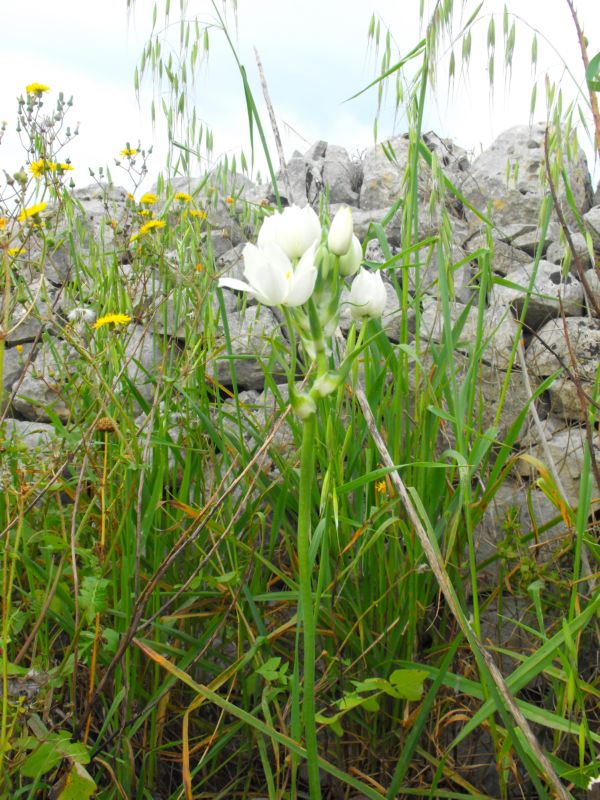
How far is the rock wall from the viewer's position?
1.92 meters

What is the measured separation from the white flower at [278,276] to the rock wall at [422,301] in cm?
47

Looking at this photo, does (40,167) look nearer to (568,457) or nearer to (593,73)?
(593,73)

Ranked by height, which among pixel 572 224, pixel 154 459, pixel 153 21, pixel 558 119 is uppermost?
pixel 153 21

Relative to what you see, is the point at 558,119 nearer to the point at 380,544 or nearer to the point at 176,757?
the point at 380,544

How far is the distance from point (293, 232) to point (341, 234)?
0.09 m

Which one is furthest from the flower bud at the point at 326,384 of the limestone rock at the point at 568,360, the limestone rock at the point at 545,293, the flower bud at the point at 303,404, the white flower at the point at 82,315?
the limestone rock at the point at 545,293

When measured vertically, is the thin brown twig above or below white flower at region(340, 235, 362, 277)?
below

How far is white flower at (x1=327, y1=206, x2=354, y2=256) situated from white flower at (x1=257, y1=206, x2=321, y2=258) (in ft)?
0.18

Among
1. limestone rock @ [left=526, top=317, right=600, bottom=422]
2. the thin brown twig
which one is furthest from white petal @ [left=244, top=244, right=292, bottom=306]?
limestone rock @ [left=526, top=317, right=600, bottom=422]

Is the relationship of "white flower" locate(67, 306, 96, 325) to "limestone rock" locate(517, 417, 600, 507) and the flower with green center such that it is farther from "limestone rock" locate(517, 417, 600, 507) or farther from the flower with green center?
"limestone rock" locate(517, 417, 600, 507)

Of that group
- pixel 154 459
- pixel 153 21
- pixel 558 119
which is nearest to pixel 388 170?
pixel 153 21

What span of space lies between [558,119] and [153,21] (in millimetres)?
1330

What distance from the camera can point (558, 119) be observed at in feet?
6.20

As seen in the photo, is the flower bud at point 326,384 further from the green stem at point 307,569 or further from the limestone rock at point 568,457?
the limestone rock at point 568,457
